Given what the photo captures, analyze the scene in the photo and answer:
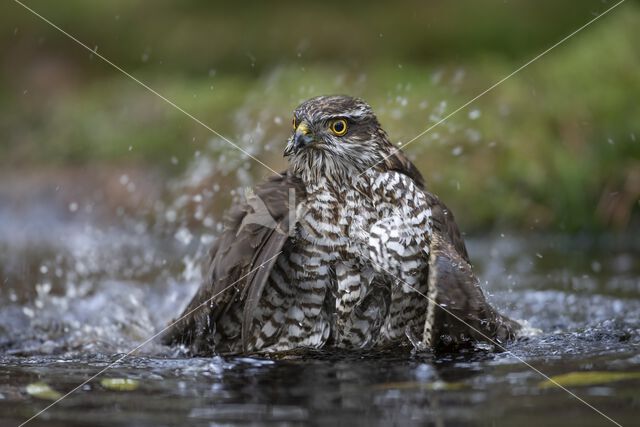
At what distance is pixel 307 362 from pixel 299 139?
1123mm

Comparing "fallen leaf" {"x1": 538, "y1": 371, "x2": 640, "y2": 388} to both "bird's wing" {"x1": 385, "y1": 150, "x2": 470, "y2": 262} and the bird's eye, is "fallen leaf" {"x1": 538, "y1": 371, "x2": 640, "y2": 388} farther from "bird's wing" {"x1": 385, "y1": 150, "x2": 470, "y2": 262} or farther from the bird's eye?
the bird's eye

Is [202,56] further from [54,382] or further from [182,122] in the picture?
[54,382]

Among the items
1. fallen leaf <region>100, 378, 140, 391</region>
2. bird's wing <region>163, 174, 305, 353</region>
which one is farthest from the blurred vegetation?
fallen leaf <region>100, 378, 140, 391</region>

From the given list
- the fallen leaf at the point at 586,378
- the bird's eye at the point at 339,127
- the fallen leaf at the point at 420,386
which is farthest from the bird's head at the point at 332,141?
the fallen leaf at the point at 586,378

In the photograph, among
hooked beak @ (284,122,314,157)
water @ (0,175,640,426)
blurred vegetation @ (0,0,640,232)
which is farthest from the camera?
blurred vegetation @ (0,0,640,232)

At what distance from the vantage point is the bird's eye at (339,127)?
5.28 meters

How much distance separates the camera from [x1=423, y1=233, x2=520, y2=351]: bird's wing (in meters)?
5.05

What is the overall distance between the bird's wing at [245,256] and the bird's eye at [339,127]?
1.08ft

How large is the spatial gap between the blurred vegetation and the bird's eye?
2.60m

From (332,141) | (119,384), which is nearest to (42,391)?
(119,384)

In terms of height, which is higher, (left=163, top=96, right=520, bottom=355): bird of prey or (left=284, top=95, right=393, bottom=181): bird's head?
(left=284, top=95, right=393, bottom=181): bird's head

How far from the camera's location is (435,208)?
552cm

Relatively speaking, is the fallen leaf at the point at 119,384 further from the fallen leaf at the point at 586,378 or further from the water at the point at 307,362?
the fallen leaf at the point at 586,378

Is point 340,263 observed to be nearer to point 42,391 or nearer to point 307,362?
point 307,362
